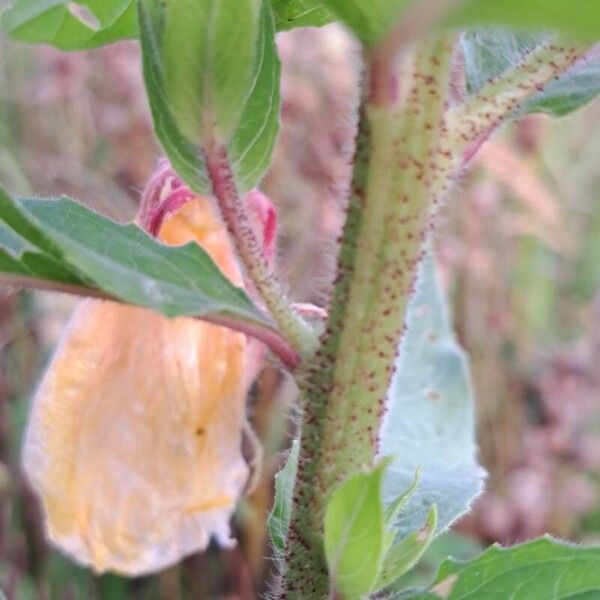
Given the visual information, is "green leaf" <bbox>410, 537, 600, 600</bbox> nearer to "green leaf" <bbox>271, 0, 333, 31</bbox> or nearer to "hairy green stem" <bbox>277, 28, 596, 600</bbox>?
"hairy green stem" <bbox>277, 28, 596, 600</bbox>

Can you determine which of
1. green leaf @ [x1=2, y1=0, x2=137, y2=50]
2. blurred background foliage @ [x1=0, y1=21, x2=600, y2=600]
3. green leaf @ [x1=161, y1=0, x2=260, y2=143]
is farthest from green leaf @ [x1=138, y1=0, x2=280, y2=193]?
blurred background foliage @ [x1=0, y1=21, x2=600, y2=600]

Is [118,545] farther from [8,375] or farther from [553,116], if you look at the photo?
[8,375]

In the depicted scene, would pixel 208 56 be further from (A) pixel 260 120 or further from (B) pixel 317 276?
(B) pixel 317 276

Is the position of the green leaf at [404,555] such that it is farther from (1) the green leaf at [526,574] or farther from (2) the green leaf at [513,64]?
(2) the green leaf at [513,64]

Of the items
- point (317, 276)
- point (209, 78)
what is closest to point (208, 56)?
point (209, 78)

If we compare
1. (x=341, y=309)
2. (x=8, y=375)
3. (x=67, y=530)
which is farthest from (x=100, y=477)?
(x=8, y=375)

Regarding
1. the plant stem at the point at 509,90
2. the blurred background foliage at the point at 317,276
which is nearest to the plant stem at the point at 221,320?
the plant stem at the point at 509,90
